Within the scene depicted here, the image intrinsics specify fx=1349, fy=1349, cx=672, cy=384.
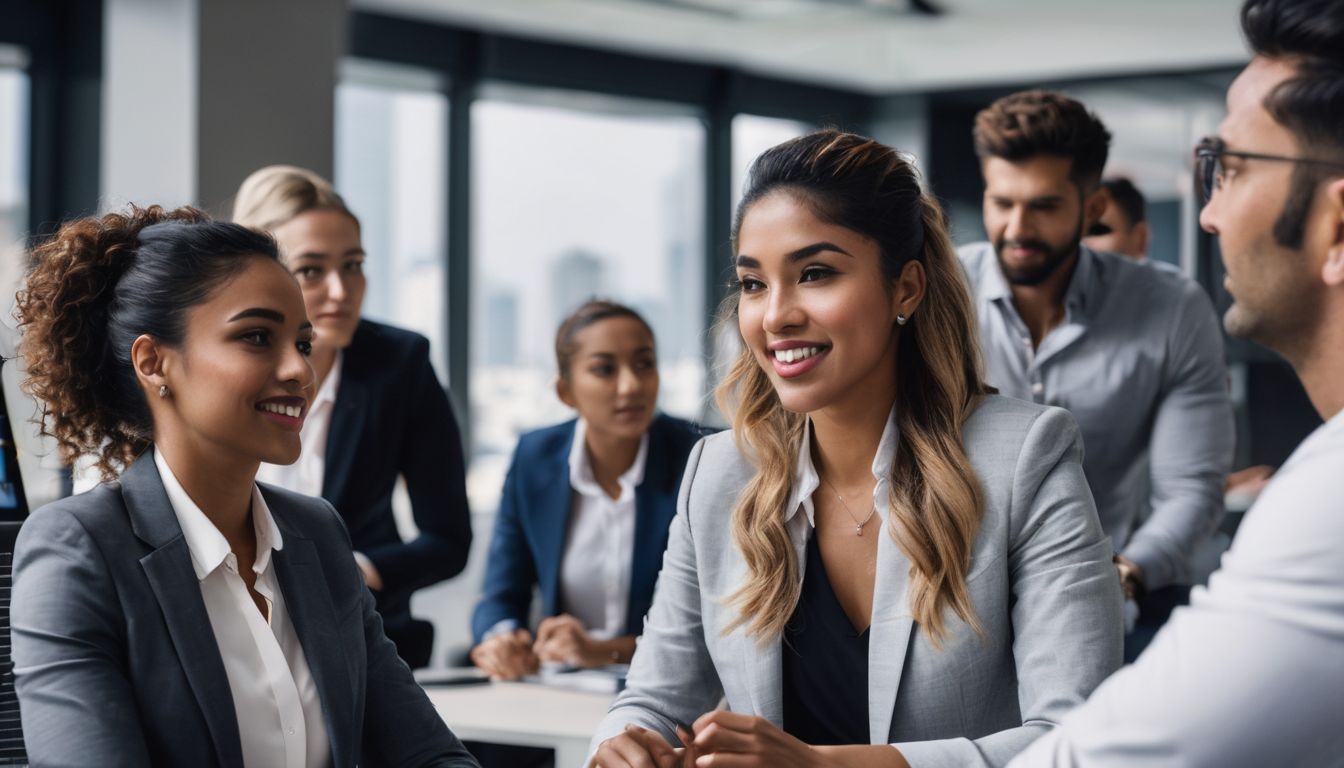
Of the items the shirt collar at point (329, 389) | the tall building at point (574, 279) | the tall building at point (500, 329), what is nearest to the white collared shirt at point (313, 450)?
the shirt collar at point (329, 389)

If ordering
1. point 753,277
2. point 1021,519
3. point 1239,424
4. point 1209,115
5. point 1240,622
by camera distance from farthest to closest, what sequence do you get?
point 1209,115
point 1239,424
point 753,277
point 1021,519
point 1240,622

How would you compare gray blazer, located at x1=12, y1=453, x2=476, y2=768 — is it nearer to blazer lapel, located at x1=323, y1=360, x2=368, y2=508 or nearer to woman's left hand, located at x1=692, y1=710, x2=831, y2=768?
woman's left hand, located at x1=692, y1=710, x2=831, y2=768

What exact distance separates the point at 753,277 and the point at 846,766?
71 centimetres

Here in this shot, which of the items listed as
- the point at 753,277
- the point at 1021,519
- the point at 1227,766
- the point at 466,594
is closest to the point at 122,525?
the point at 753,277

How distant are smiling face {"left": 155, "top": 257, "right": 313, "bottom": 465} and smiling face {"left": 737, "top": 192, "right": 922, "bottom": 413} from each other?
0.66m

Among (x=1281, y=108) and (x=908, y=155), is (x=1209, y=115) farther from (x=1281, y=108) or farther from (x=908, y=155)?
(x=1281, y=108)

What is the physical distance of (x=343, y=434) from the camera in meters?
3.08

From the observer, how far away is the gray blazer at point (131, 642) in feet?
5.03

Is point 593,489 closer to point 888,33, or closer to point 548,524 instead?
point 548,524

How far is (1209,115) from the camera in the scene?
25.0ft

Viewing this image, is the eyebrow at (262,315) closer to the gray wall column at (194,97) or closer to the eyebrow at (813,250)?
the eyebrow at (813,250)

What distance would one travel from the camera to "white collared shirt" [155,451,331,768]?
5.64 feet

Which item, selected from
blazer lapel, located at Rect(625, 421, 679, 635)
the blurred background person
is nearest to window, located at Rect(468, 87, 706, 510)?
the blurred background person

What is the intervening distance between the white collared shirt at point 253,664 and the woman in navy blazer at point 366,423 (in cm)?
122
